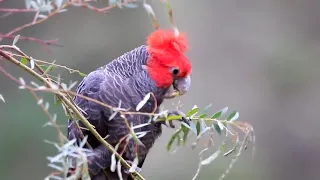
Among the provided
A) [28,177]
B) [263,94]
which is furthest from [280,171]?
[28,177]

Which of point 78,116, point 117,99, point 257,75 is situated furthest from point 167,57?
point 257,75

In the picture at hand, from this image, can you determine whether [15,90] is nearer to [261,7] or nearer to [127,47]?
[127,47]

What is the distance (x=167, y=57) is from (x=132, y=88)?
0.38ft

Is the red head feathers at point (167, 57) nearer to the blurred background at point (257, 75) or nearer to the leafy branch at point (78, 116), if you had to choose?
the leafy branch at point (78, 116)

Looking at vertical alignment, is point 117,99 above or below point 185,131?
below

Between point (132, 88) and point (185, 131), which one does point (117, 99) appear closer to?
point (132, 88)

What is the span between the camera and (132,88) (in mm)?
1303

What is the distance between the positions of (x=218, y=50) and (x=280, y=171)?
863 millimetres

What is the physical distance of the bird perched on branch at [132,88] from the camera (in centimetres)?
122

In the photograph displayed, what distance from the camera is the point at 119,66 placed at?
1.35 m

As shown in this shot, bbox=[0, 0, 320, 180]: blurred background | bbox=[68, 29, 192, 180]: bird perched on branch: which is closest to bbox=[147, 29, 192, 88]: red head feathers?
bbox=[68, 29, 192, 180]: bird perched on branch

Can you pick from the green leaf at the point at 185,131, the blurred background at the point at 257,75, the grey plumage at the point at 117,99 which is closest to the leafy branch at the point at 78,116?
the green leaf at the point at 185,131

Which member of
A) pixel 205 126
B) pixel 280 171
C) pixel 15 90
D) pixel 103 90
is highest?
pixel 205 126

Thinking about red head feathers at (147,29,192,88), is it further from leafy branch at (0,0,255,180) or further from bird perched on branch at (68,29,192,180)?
leafy branch at (0,0,255,180)
